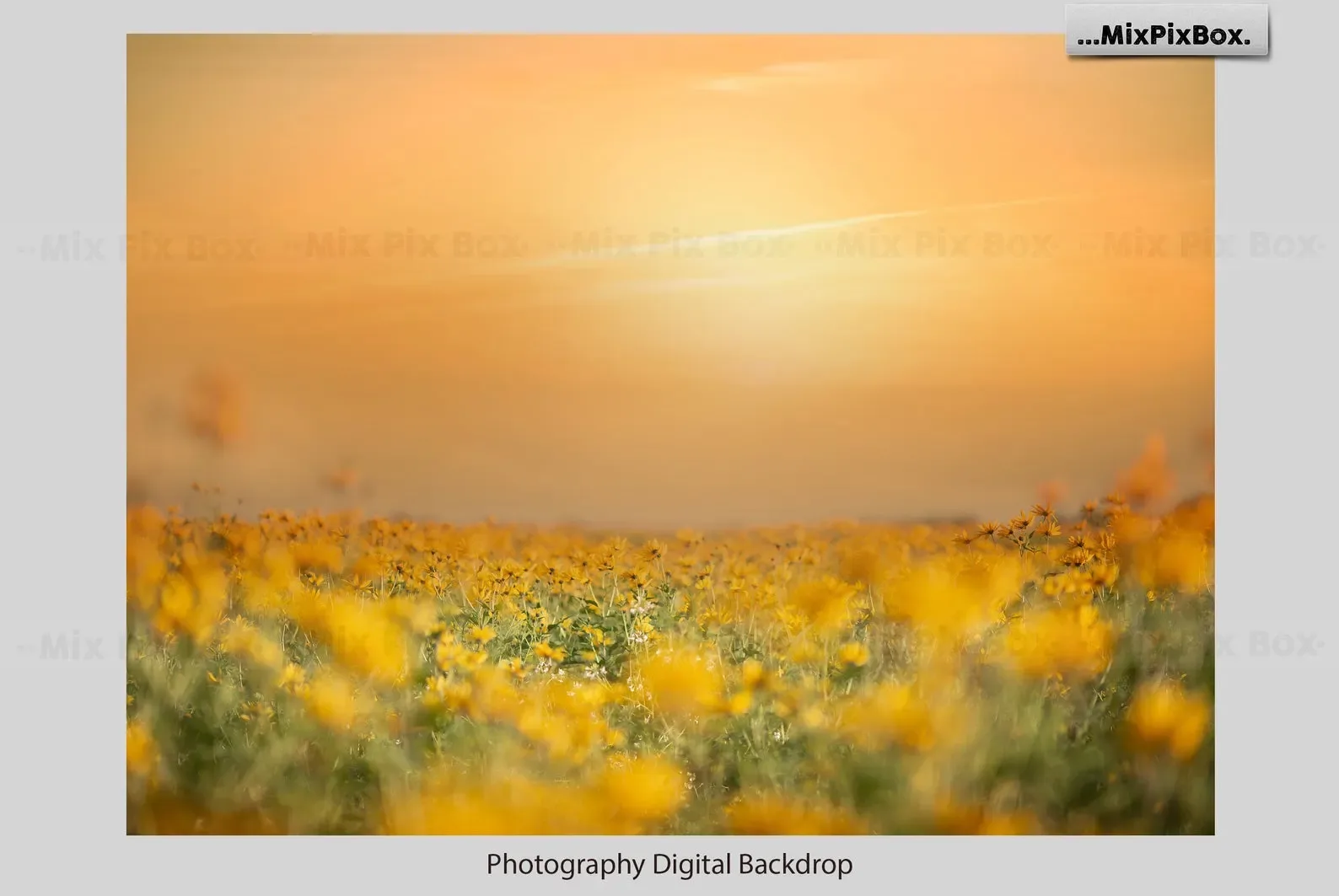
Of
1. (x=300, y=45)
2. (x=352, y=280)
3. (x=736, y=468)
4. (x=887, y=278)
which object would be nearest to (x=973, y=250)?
(x=887, y=278)

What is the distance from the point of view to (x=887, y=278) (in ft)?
12.2

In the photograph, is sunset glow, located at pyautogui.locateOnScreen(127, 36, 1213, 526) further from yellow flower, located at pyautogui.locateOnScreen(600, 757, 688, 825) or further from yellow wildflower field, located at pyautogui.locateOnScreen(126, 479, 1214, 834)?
yellow flower, located at pyautogui.locateOnScreen(600, 757, 688, 825)

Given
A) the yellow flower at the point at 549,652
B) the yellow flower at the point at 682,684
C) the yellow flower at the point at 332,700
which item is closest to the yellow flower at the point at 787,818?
the yellow flower at the point at 682,684

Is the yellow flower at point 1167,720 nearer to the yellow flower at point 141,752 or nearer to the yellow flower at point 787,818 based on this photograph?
the yellow flower at point 787,818

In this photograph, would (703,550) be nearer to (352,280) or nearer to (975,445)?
(975,445)

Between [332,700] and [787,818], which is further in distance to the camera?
[332,700]

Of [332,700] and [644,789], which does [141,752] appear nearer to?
[332,700]

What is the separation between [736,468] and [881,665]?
79 centimetres

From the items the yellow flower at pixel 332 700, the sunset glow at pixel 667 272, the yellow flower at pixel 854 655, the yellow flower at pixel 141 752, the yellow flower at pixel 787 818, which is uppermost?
the sunset glow at pixel 667 272

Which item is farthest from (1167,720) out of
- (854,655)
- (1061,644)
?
(854,655)

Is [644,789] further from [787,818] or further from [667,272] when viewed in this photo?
[667,272]

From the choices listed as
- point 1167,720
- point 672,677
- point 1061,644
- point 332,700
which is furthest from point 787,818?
point 332,700

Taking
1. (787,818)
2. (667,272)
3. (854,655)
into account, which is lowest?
(787,818)

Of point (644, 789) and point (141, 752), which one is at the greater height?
point (141, 752)
